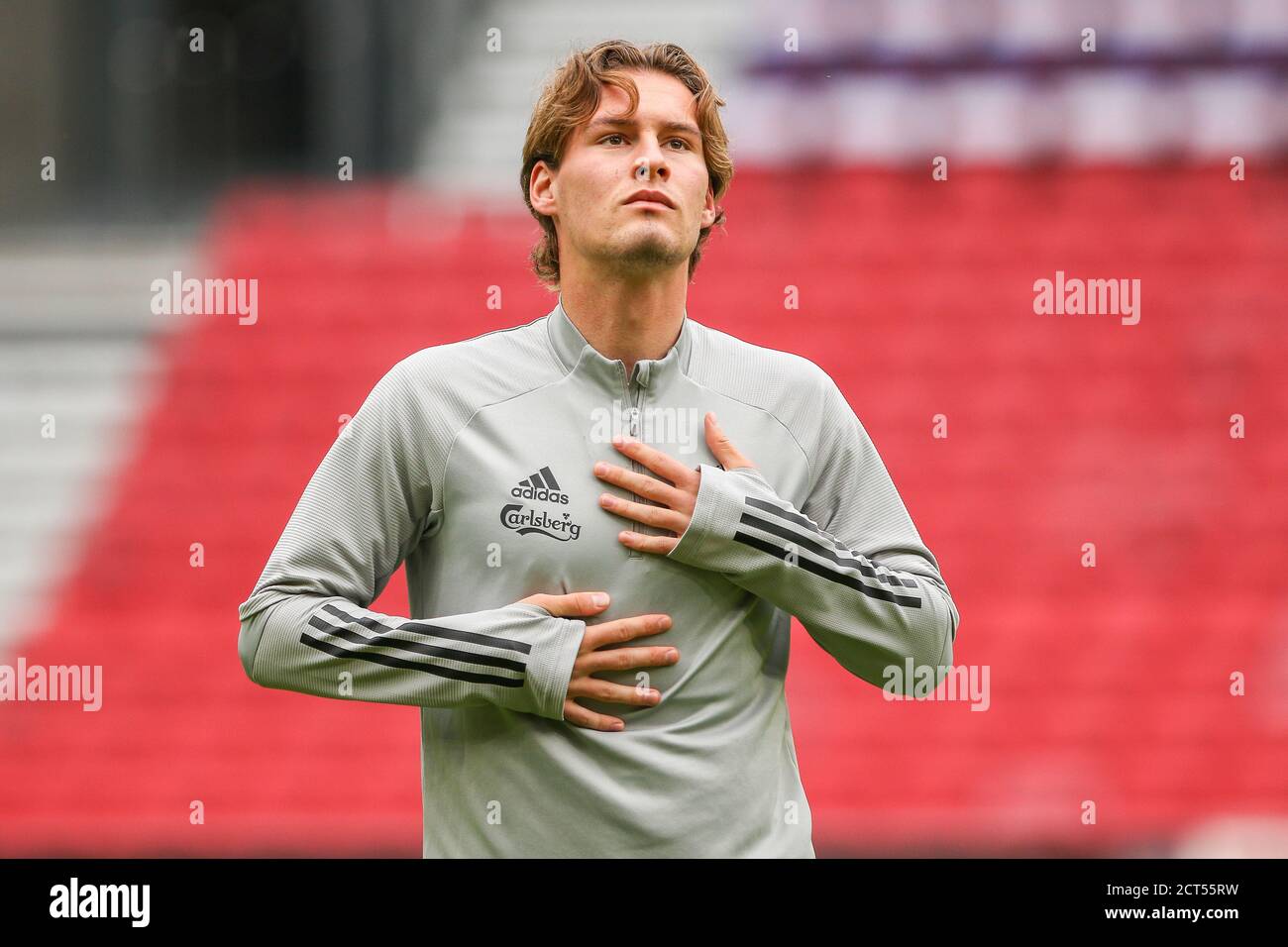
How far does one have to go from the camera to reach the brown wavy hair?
6.38 ft

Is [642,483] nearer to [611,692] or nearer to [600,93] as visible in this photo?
[611,692]

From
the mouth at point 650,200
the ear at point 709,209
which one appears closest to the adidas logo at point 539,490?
the mouth at point 650,200

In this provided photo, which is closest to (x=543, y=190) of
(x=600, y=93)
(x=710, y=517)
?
(x=600, y=93)

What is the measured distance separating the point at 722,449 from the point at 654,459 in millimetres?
95

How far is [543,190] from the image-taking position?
2.05m

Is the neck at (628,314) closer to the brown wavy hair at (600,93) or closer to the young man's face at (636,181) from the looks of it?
the young man's face at (636,181)

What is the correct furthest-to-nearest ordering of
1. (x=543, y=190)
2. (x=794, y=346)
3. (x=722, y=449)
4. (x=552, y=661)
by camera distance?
(x=794, y=346) → (x=543, y=190) → (x=722, y=449) → (x=552, y=661)

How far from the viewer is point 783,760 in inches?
75.6

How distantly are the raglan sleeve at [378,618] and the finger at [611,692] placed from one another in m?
0.03

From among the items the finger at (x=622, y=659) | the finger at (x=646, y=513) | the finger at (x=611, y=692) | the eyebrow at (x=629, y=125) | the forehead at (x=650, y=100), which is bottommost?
the finger at (x=611, y=692)

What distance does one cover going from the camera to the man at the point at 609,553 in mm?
1776

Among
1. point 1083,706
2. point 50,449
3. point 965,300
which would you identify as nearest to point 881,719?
point 1083,706

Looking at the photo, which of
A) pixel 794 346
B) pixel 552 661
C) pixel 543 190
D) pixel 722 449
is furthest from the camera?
pixel 794 346

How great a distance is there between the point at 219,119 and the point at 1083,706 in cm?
477
